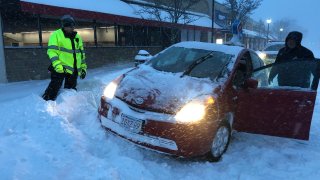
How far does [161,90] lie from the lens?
4.75 meters

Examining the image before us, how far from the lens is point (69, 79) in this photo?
6820 millimetres

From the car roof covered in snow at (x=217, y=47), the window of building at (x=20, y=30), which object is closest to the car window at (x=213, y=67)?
the car roof covered in snow at (x=217, y=47)

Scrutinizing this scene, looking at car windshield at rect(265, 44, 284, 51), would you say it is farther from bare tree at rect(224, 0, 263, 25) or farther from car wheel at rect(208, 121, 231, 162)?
car wheel at rect(208, 121, 231, 162)

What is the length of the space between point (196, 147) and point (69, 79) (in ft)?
10.9

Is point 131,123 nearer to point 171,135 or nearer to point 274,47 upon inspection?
point 171,135

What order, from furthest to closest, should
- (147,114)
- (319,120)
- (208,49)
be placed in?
1. (319,120)
2. (208,49)
3. (147,114)

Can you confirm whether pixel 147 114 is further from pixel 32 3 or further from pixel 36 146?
pixel 32 3

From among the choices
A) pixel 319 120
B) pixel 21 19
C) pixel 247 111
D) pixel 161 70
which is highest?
pixel 21 19

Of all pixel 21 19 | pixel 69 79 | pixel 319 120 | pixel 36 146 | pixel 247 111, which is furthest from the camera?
pixel 21 19

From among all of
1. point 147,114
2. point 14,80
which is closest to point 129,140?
point 147,114

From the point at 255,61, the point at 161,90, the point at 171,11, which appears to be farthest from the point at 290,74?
the point at 171,11

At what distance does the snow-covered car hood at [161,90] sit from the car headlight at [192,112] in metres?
0.07

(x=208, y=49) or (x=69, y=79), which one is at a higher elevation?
(x=208, y=49)

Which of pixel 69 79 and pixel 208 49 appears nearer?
pixel 208 49
